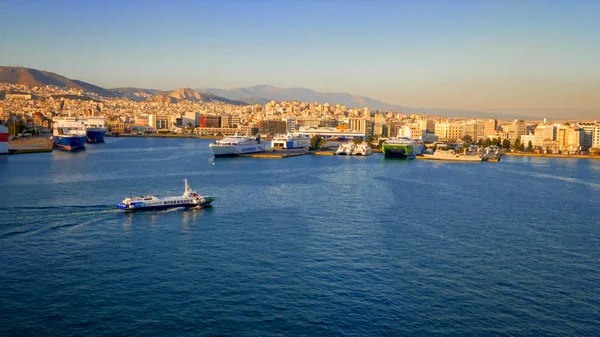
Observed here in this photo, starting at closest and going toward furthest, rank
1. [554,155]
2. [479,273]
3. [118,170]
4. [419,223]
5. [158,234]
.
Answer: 1. [479,273]
2. [158,234]
3. [419,223]
4. [118,170]
5. [554,155]

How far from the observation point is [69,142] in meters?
19.0

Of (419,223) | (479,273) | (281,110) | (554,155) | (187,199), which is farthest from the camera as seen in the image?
(281,110)

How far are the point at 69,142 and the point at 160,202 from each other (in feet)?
43.4

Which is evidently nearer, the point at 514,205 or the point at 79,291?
the point at 79,291

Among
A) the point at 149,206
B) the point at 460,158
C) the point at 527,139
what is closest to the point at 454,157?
the point at 460,158

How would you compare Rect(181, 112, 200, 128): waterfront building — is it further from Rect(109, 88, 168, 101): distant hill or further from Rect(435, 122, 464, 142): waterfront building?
Rect(109, 88, 168, 101): distant hill

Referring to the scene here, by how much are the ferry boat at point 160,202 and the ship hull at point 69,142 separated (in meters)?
12.9

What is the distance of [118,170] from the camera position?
12.2 m

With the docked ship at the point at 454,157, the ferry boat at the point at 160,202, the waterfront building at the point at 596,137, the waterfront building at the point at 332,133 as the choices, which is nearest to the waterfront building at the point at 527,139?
the waterfront building at the point at 596,137

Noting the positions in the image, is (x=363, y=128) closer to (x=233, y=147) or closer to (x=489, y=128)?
(x=489, y=128)

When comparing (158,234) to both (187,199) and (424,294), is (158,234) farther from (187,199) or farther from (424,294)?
(424,294)

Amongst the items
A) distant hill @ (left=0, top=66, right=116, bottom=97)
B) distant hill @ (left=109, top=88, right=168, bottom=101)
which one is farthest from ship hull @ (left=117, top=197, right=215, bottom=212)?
distant hill @ (left=109, top=88, right=168, bottom=101)

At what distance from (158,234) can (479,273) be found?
324cm

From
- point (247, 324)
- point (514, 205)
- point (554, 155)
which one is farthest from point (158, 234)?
point (554, 155)
